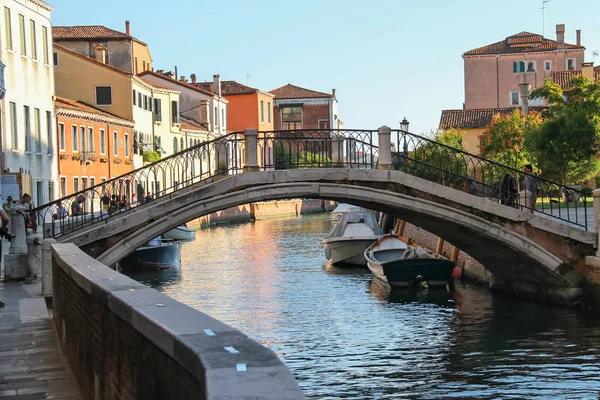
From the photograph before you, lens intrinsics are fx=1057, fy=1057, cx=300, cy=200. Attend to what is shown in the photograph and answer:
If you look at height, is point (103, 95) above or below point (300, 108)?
below

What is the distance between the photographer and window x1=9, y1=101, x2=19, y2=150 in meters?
26.9

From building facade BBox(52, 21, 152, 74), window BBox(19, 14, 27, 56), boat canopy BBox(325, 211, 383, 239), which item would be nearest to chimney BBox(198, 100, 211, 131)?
building facade BBox(52, 21, 152, 74)

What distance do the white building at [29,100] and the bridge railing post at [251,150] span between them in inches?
373

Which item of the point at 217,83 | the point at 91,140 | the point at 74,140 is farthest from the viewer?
the point at 217,83

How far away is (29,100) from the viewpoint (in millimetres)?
28672

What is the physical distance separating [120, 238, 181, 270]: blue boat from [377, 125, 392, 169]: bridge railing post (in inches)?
447

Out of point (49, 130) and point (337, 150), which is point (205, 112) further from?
point (337, 150)

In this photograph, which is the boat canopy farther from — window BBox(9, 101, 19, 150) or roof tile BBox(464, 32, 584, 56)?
roof tile BBox(464, 32, 584, 56)

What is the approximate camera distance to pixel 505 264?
717 inches

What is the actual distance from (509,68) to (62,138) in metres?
40.0

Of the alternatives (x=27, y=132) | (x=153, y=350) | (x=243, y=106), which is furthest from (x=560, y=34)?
(x=153, y=350)

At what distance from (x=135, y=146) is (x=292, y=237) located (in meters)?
7.89

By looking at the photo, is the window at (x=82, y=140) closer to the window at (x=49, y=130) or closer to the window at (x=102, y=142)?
the window at (x=102, y=142)

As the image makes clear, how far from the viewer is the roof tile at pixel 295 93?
3044 inches
